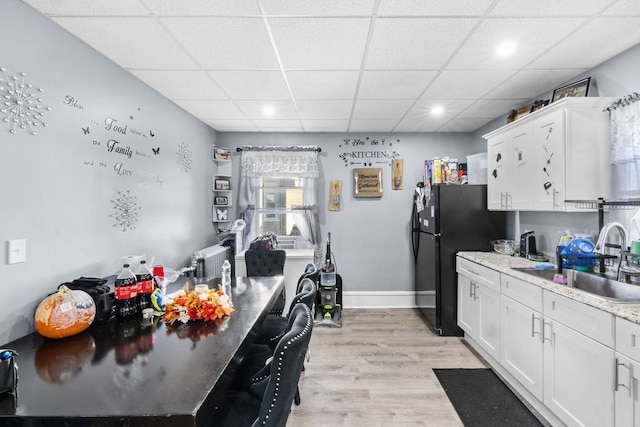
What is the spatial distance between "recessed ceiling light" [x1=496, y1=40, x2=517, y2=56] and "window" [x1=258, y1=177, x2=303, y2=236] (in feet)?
8.90

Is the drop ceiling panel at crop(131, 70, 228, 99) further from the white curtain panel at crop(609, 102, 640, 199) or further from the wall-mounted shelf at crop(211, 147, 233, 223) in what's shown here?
the white curtain panel at crop(609, 102, 640, 199)

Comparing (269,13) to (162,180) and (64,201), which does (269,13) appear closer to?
(64,201)

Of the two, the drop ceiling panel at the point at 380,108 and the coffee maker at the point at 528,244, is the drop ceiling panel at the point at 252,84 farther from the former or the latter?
the coffee maker at the point at 528,244

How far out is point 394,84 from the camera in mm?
2545

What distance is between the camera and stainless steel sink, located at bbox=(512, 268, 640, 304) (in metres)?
1.79

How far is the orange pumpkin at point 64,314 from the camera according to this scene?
1384 mm

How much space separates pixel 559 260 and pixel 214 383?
94.0 inches

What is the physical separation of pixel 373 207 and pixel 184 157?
2.48 meters

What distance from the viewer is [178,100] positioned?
9.55 feet

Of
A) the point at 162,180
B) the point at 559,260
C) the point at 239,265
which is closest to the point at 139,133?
the point at 162,180

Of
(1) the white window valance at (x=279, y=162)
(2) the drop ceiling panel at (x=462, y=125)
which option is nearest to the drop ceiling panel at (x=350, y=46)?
(2) the drop ceiling panel at (x=462, y=125)

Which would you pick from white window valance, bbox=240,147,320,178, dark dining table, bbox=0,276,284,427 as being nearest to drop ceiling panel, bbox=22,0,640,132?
white window valance, bbox=240,147,320,178

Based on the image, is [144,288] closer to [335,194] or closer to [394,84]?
[394,84]

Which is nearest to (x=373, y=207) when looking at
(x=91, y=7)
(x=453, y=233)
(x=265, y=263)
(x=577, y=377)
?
(x=453, y=233)
